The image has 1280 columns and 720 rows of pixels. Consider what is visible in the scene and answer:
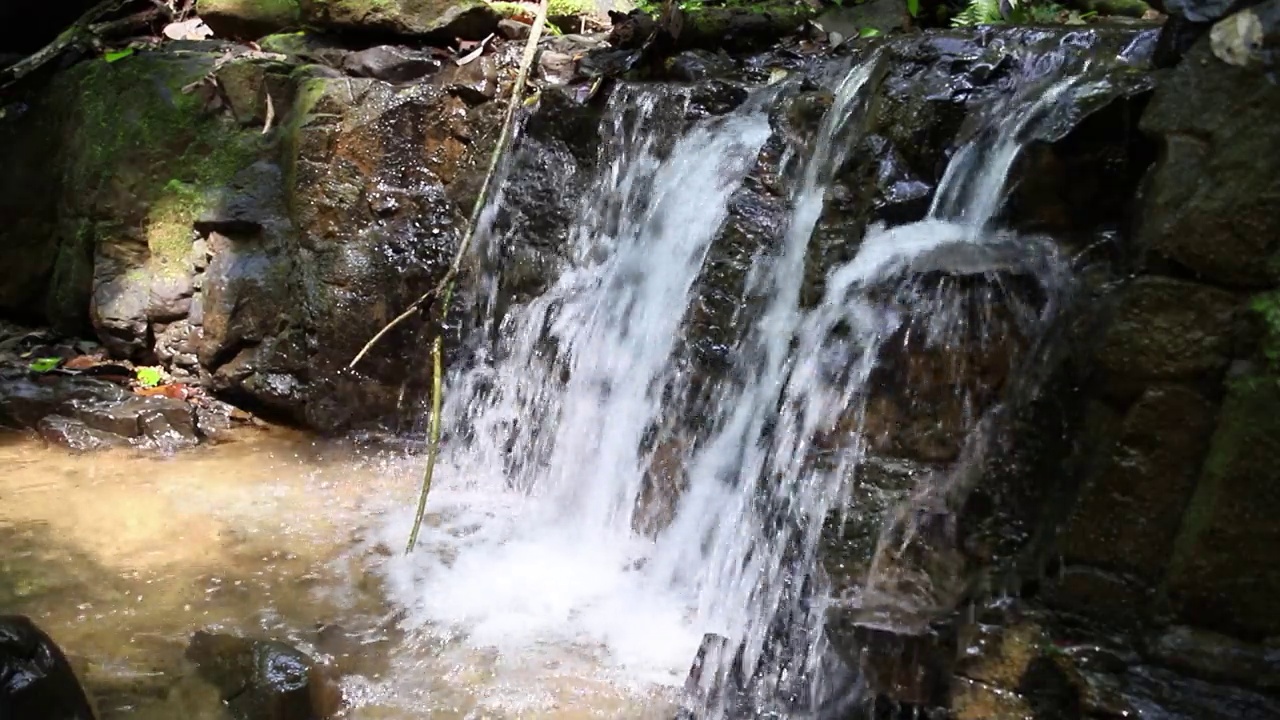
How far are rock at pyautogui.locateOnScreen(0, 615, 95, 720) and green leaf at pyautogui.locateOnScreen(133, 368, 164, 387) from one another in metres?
3.64

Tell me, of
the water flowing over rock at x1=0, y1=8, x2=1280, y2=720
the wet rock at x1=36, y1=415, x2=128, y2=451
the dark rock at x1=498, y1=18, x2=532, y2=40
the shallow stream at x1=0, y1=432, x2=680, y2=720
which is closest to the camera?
the water flowing over rock at x1=0, y1=8, x2=1280, y2=720

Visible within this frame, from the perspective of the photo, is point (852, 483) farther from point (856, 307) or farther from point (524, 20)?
point (524, 20)

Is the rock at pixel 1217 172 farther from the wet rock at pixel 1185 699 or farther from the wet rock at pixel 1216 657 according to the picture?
the wet rock at pixel 1185 699

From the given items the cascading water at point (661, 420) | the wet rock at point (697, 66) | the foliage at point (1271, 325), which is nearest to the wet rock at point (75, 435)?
the cascading water at point (661, 420)

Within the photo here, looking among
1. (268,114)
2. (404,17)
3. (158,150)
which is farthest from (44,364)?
(404,17)

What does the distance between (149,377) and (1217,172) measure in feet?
19.7

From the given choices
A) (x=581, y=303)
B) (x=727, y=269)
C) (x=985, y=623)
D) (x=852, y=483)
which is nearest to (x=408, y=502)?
(x=581, y=303)

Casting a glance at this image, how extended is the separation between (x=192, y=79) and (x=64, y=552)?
11.6 feet

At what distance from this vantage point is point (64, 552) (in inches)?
164

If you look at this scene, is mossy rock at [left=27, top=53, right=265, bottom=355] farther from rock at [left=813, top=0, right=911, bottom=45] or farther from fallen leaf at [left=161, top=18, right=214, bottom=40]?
rock at [left=813, top=0, right=911, bottom=45]

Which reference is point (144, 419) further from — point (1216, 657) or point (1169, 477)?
point (1216, 657)

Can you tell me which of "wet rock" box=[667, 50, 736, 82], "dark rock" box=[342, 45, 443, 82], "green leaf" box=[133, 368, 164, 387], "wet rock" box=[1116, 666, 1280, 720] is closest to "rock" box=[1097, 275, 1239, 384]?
"wet rock" box=[1116, 666, 1280, 720]

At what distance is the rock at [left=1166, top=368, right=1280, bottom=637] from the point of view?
2463 millimetres

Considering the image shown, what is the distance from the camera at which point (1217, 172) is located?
2582mm
